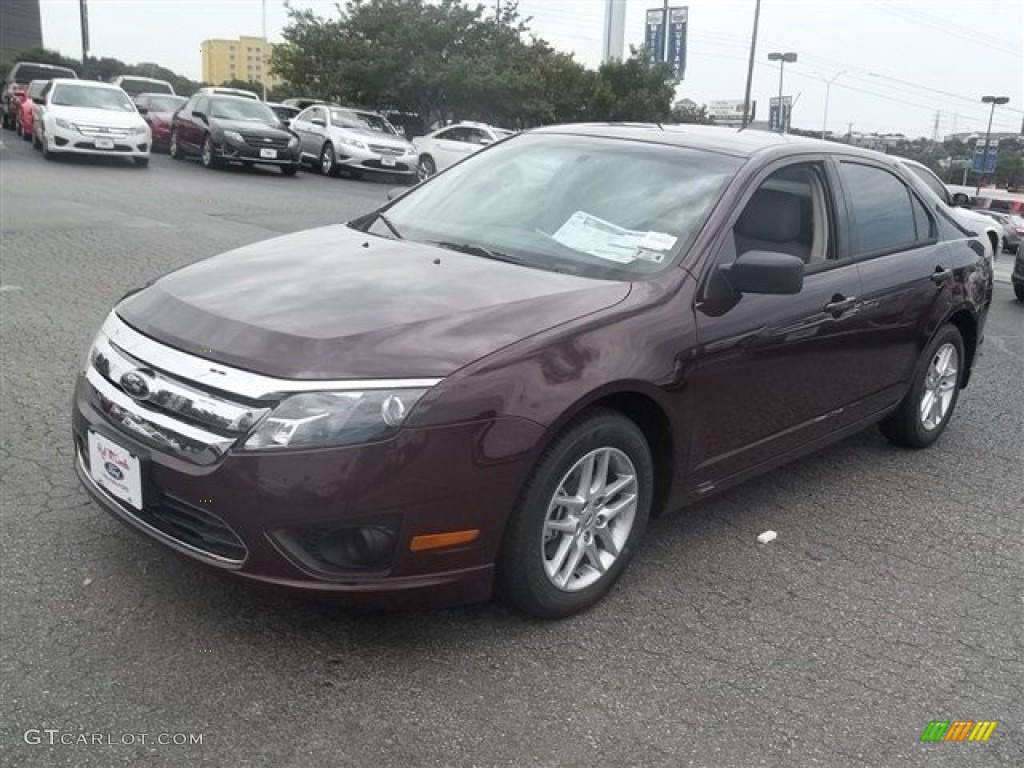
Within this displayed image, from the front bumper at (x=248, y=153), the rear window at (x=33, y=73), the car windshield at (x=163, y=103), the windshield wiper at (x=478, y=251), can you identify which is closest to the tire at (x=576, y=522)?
the windshield wiper at (x=478, y=251)

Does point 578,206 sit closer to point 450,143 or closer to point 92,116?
point 92,116

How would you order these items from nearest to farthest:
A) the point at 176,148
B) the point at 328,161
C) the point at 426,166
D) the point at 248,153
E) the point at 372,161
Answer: the point at 248,153 → the point at 372,161 → the point at 176,148 → the point at 328,161 → the point at 426,166

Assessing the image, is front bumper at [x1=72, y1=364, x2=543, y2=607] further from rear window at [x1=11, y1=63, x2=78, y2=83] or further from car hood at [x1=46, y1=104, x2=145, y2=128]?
rear window at [x1=11, y1=63, x2=78, y2=83]

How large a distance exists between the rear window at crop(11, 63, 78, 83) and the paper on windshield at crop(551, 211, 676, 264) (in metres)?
30.6

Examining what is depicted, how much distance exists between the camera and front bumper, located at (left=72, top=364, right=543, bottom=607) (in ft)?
8.46

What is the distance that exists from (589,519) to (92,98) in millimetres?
18530

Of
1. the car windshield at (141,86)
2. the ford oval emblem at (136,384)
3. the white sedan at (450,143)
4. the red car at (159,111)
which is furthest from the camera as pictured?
the car windshield at (141,86)

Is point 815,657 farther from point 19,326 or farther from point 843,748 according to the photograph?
point 19,326

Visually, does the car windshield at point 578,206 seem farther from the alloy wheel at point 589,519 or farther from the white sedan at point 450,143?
the white sedan at point 450,143

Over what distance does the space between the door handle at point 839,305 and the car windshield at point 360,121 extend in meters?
18.7

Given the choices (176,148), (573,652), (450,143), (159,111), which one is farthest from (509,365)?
(159,111)

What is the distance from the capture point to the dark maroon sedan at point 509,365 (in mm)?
2637

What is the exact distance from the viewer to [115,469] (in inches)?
114

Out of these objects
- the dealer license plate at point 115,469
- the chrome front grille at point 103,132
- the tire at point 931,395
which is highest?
the chrome front grille at point 103,132
